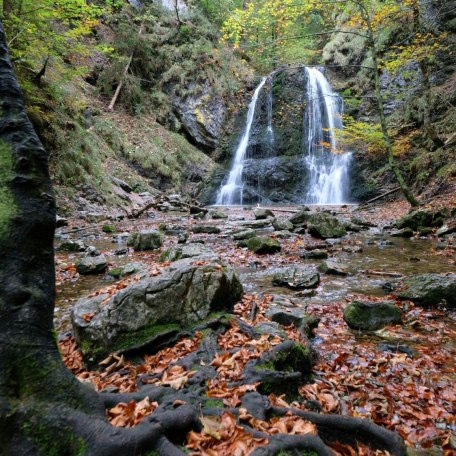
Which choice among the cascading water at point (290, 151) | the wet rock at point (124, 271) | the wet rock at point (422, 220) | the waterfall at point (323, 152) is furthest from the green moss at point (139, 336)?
the cascading water at point (290, 151)

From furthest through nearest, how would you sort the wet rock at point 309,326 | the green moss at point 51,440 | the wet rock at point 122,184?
the wet rock at point 122,184 → the wet rock at point 309,326 → the green moss at point 51,440

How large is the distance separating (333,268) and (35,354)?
232 inches

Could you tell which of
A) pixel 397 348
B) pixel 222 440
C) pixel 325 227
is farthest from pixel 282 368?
pixel 325 227

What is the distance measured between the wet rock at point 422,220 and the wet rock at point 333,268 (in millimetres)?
5061

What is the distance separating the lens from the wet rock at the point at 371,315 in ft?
14.1

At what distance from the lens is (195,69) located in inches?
1097

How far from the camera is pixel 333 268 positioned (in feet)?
21.9

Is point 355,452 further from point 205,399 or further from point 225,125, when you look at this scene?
point 225,125

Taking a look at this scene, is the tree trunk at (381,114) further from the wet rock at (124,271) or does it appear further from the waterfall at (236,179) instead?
the waterfall at (236,179)

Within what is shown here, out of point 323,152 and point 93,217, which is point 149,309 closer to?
point 93,217

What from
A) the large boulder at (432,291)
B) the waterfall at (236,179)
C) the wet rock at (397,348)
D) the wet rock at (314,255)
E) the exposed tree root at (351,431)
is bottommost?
the exposed tree root at (351,431)

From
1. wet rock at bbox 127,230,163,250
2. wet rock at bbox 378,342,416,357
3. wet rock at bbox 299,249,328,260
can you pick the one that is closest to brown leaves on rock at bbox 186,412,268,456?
wet rock at bbox 378,342,416,357

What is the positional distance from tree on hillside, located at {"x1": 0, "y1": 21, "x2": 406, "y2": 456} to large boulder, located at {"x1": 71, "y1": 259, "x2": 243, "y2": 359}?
152 cm

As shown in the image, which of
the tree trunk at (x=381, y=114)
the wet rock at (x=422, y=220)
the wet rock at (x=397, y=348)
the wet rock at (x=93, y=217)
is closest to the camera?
the wet rock at (x=397, y=348)
